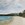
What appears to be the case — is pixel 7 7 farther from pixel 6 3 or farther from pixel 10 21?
pixel 10 21

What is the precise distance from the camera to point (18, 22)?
44cm

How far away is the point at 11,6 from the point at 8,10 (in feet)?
0.17

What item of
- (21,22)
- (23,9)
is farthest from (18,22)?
(23,9)

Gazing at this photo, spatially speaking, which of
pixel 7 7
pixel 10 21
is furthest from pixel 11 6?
pixel 10 21

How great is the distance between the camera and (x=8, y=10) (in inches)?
18.8

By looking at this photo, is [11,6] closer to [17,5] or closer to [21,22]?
[17,5]

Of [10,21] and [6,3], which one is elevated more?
[6,3]

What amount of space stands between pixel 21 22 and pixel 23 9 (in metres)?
0.13

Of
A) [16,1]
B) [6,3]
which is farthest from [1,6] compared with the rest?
[16,1]

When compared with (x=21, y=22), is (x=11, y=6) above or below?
above

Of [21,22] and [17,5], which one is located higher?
[17,5]

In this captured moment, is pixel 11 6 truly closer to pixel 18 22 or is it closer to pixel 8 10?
pixel 8 10

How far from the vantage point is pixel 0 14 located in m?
0.47

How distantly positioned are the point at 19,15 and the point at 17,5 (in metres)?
0.11
